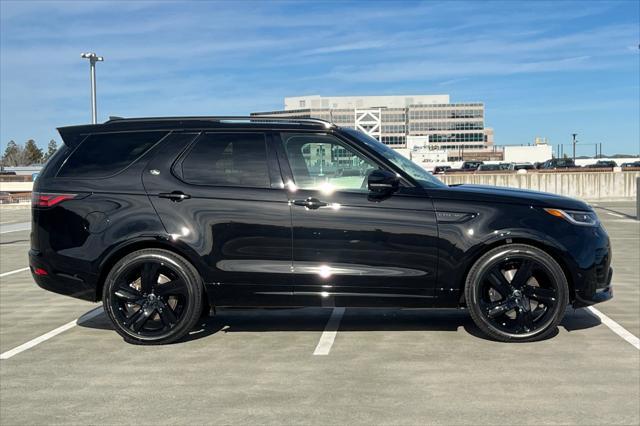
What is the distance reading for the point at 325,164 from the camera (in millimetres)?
5750

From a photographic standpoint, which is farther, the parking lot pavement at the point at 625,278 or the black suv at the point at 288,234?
the parking lot pavement at the point at 625,278

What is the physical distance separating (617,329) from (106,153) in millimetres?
4867

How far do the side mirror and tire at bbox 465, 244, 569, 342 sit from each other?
95 centimetres

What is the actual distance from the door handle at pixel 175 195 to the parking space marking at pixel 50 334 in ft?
5.81

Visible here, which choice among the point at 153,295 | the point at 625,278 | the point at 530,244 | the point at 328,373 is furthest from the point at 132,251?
the point at 625,278

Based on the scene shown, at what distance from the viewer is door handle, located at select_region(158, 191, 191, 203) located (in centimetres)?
573

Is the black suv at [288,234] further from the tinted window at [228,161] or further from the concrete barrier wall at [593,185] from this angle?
the concrete barrier wall at [593,185]

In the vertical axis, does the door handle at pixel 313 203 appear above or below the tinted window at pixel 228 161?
below

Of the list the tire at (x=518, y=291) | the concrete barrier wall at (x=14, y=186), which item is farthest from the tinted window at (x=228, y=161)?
the concrete barrier wall at (x=14, y=186)

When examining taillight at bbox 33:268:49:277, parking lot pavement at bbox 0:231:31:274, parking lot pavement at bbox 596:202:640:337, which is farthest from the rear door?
parking lot pavement at bbox 0:231:31:274

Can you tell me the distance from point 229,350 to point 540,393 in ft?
8.25

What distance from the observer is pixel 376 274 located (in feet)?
18.2

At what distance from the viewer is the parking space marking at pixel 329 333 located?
215 inches

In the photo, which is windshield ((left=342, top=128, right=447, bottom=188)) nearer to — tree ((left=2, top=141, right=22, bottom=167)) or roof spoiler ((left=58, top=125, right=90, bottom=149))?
roof spoiler ((left=58, top=125, right=90, bottom=149))
